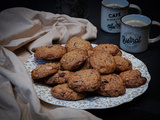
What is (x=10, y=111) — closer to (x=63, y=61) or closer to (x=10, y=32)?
(x=63, y=61)

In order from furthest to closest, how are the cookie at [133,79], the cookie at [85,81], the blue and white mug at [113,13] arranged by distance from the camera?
1. the blue and white mug at [113,13]
2. the cookie at [133,79]
3. the cookie at [85,81]

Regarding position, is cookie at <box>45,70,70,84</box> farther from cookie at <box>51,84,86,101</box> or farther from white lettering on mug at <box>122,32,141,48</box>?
white lettering on mug at <box>122,32,141,48</box>

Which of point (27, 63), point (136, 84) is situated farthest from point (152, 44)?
point (27, 63)

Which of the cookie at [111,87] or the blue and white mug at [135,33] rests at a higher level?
the blue and white mug at [135,33]

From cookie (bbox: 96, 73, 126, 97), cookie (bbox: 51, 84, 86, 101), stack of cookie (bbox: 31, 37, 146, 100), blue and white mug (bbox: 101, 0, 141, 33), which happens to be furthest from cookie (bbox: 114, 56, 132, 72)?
blue and white mug (bbox: 101, 0, 141, 33)

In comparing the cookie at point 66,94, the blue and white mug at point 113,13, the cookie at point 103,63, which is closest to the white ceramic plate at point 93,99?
the cookie at point 66,94

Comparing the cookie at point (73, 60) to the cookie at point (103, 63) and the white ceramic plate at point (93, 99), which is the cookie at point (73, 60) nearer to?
the cookie at point (103, 63)

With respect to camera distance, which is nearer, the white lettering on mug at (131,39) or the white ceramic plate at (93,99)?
the white ceramic plate at (93,99)

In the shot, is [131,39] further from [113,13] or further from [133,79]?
[133,79]
